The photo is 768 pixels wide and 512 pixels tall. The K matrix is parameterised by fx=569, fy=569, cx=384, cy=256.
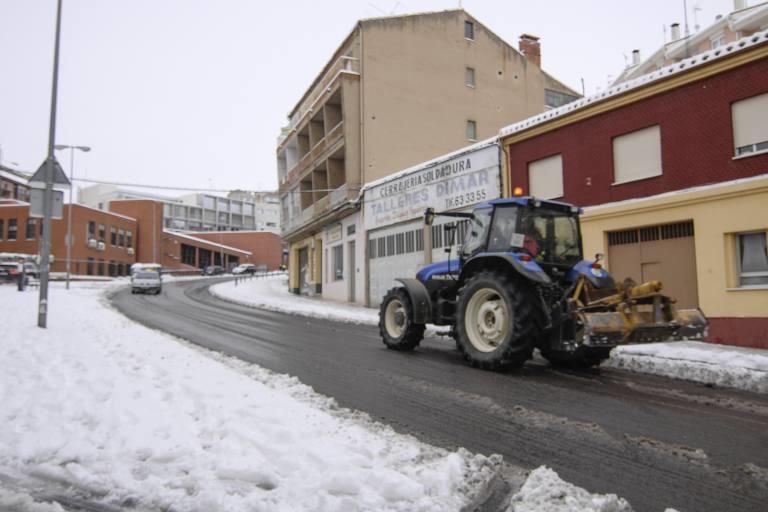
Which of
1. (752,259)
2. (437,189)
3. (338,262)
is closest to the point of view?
(752,259)

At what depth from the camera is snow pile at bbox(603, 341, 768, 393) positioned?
7125mm

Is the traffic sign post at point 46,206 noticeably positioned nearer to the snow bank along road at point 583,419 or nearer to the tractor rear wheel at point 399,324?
the snow bank along road at point 583,419

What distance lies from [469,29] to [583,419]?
2786cm

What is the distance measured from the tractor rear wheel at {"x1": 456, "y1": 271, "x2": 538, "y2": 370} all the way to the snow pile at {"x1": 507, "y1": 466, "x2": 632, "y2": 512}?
12.4 feet

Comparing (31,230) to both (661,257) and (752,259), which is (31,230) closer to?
(661,257)

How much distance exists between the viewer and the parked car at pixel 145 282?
34.4m

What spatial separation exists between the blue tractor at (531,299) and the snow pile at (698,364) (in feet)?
2.17

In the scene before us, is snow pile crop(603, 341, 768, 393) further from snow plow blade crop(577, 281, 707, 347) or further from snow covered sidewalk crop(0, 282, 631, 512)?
snow covered sidewalk crop(0, 282, 631, 512)

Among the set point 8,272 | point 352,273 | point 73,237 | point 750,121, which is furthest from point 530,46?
point 73,237

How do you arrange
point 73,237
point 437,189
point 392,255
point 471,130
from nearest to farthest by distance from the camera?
point 437,189
point 392,255
point 471,130
point 73,237

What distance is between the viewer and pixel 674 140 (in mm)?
12961

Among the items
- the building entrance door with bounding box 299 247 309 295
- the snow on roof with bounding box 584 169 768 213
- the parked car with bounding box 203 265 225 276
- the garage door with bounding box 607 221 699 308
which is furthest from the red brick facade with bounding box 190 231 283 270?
the garage door with bounding box 607 221 699 308

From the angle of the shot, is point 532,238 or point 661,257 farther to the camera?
point 661,257

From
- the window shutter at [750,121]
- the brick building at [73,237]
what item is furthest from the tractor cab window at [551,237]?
the brick building at [73,237]
